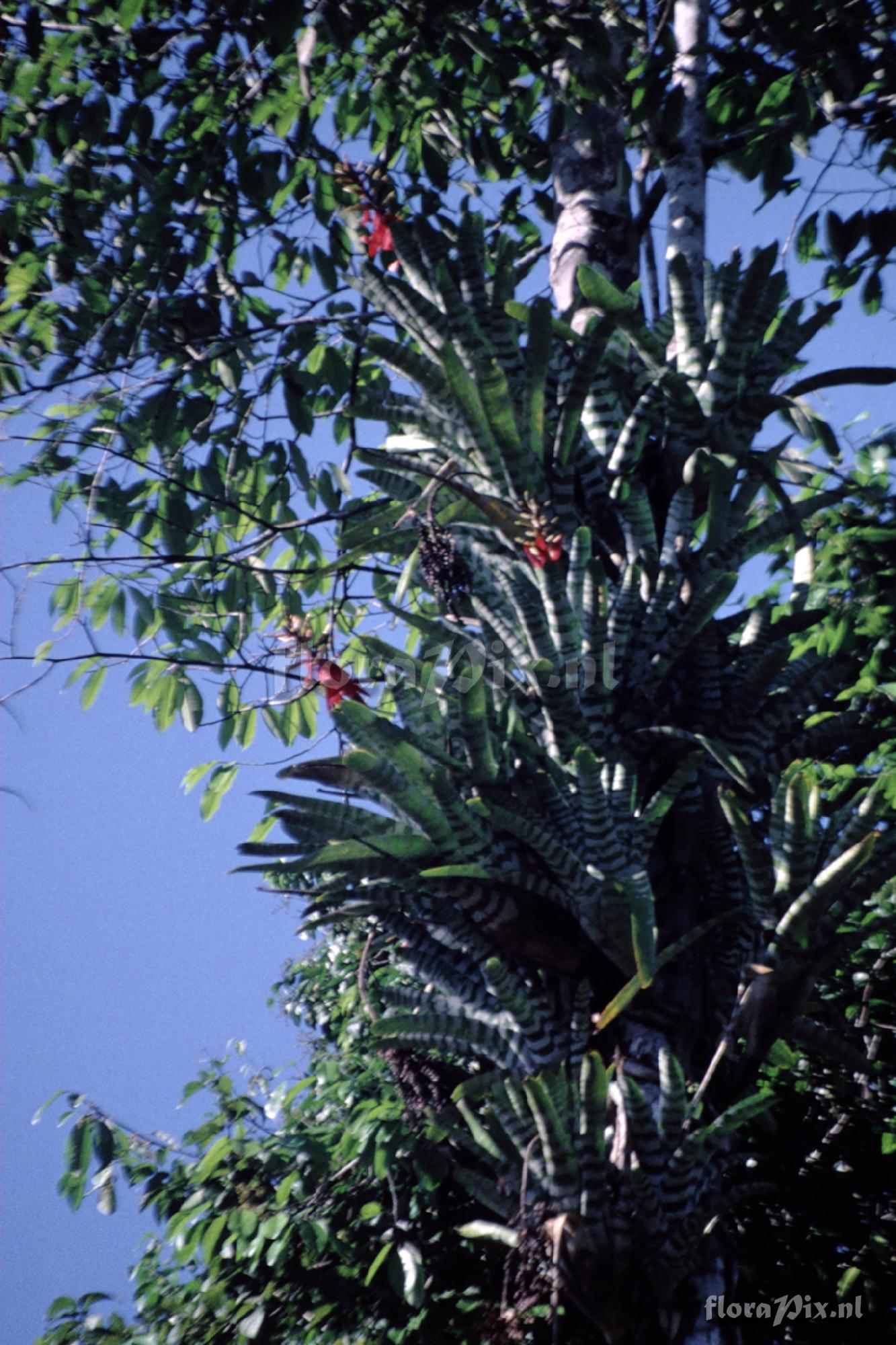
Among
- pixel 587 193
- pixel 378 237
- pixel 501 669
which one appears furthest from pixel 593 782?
pixel 587 193

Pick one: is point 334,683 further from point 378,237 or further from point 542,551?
→ point 378,237

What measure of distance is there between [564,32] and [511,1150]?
105 inches

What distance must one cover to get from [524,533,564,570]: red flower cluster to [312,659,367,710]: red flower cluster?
19.5 inches

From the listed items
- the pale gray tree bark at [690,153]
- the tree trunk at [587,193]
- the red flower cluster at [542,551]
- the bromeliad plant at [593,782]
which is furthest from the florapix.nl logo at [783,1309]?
the tree trunk at [587,193]

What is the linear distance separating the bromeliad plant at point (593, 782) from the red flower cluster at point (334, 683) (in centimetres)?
9

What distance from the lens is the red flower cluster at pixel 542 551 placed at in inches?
76.8

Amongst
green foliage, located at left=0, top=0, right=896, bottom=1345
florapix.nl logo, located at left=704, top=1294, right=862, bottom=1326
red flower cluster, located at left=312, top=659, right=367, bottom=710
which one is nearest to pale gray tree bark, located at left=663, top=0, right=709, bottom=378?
Answer: green foliage, located at left=0, top=0, right=896, bottom=1345

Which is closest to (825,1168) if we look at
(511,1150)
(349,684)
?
(511,1150)

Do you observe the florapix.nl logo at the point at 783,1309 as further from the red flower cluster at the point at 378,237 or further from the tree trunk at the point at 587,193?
the red flower cluster at the point at 378,237

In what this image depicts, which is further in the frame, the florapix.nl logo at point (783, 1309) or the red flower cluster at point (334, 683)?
the red flower cluster at point (334, 683)

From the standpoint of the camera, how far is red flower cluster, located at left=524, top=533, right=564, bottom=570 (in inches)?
76.8

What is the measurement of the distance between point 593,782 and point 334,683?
746 millimetres

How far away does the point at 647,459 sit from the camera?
2303mm

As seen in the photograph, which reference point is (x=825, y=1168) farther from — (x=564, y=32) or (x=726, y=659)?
(x=564, y=32)
